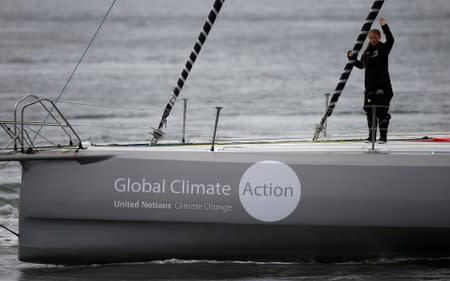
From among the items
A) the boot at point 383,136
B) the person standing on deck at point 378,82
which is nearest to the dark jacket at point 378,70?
the person standing on deck at point 378,82

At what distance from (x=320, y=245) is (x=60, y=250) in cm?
272

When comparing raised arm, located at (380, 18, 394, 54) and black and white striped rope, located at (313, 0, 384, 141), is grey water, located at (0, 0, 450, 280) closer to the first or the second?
black and white striped rope, located at (313, 0, 384, 141)

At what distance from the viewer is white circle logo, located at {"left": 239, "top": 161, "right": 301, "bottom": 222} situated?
1208 centimetres

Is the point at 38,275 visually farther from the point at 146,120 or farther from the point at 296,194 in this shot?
the point at 146,120

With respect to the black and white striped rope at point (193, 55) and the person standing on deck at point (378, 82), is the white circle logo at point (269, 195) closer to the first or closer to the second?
the person standing on deck at point (378, 82)

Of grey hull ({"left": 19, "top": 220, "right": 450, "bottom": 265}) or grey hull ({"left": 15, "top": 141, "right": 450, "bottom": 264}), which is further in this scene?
grey hull ({"left": 19, "top": 220, "right": 450, "bottom": 265})

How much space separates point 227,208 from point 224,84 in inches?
897

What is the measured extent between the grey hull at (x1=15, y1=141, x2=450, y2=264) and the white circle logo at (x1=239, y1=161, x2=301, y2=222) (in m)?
0.02

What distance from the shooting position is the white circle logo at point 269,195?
12.1 meters

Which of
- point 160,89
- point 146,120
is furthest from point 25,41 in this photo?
point 146,120

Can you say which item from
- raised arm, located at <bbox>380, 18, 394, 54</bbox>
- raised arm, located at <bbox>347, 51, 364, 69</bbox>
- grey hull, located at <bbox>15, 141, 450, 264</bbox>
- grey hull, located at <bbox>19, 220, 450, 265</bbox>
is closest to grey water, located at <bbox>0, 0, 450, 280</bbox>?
grey hull, located at <bbox>19, 220, 450, 265</bbox>

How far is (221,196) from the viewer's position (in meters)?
12.1

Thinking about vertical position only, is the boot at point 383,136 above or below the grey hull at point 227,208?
above

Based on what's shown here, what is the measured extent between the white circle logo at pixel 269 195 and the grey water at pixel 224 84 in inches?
25.5
